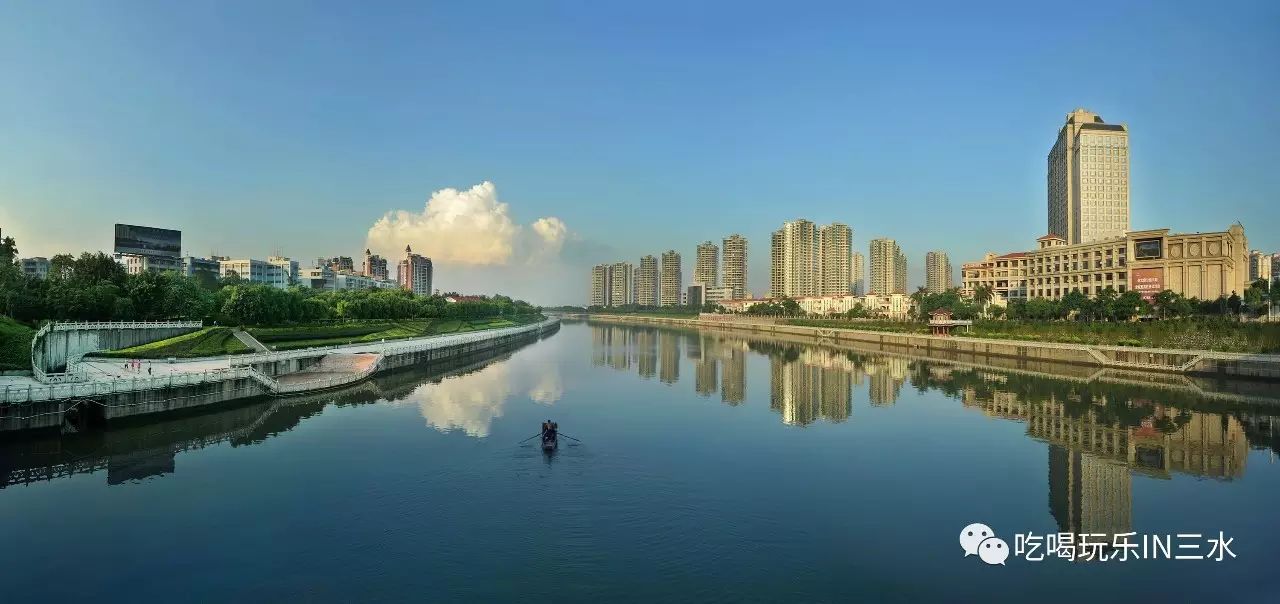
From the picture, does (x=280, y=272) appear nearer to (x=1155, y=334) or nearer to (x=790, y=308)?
(x=790, y=308)

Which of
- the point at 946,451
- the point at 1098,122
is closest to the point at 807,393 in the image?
the point at 946,451

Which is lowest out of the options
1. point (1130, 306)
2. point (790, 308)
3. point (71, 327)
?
point (71, 327)

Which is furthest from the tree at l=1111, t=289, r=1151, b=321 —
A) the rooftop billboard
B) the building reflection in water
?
the rooftop billboard

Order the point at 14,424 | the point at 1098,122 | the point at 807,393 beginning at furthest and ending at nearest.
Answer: the point at 1098,122
the point at 807,393
the point at 14,424

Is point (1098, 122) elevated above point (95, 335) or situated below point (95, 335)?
above

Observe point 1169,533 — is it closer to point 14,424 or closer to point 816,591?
point 816,591

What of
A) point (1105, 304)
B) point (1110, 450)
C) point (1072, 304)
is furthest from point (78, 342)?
point (1072, 304)
